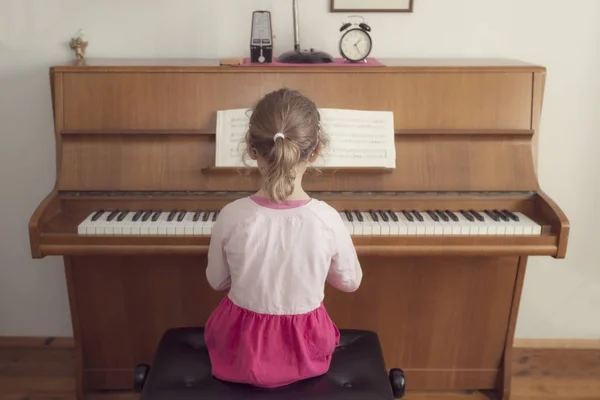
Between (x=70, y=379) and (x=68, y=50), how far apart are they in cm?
129

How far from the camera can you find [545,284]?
8.23 feet

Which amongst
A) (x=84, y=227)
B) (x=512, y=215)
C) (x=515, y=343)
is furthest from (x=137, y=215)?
(x=515, y=343)

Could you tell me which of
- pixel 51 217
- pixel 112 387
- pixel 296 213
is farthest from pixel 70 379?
pixel 296 213

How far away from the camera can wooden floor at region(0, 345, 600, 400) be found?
7.25 ft

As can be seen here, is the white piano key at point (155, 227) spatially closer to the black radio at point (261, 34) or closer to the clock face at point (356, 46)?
the black radio at point (261, 34)

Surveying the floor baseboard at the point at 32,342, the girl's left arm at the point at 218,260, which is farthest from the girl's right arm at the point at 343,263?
the floor baseboard at the point at 32,342

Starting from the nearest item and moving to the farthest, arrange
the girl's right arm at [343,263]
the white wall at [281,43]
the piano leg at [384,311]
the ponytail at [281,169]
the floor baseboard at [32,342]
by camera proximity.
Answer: the ponytail at [281,169] → the girl's right arm at [343,263] → the piano leg at [384,311] → the white wall at [281,43] → the floor baseboard at [32,342]

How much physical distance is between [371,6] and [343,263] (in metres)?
1.22

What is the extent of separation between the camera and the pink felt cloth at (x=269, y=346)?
136cm

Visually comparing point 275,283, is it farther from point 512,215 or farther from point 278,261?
point 512,215

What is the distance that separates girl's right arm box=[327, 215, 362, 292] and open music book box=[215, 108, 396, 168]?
53cm

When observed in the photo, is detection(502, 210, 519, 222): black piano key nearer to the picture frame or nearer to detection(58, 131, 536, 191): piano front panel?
detection(58, 131, 536, 191): piano front panel

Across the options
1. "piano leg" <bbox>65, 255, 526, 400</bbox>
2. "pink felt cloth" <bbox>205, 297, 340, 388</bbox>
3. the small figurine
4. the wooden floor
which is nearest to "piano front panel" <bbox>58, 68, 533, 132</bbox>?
the small figurine

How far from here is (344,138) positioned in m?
1.88
